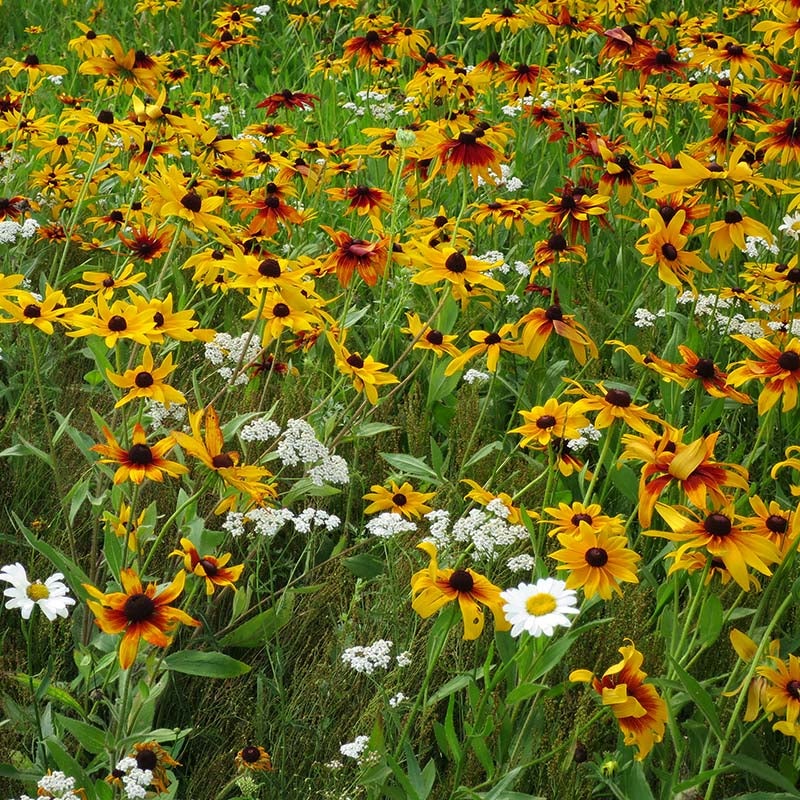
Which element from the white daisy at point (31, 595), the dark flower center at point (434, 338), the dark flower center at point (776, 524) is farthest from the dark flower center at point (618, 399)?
the white daisy at point (31, 595)

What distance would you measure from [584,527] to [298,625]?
0.62m

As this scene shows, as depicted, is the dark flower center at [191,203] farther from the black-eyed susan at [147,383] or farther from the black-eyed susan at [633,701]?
the black-eyed susan at [633,701]

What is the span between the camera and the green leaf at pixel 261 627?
1.92 meters

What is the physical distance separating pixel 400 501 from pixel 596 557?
0.60m

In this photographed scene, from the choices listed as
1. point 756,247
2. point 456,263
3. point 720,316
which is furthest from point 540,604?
point 756,247

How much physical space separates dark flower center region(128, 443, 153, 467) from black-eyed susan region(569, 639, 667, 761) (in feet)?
2.15

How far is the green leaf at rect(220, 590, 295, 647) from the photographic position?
1921mm

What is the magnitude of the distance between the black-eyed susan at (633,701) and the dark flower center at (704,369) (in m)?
0.62

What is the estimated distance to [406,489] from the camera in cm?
216

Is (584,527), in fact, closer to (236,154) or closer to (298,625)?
(298,625)

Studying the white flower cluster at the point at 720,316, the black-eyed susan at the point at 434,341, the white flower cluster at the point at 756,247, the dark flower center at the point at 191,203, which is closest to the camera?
the dark flower center at the point at 191,203

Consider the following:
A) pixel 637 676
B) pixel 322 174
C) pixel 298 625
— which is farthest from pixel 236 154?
pixel 637 676

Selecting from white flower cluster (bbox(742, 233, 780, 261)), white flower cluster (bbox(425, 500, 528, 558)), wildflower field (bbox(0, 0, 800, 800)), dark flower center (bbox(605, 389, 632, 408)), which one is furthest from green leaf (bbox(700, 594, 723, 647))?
white flower cluster (bbox(742, 233, 780, 261))

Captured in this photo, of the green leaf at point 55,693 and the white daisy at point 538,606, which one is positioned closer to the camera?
the white daisy at point 538,606
